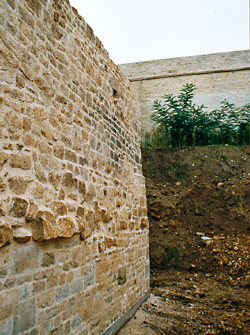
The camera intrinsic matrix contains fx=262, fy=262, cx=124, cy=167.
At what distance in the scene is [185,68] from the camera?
39.6ft

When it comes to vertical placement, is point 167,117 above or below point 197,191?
above

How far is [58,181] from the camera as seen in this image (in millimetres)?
2498

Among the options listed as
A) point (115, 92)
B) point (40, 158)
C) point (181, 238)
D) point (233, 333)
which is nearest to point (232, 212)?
point (181, 238)

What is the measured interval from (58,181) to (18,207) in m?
0.57

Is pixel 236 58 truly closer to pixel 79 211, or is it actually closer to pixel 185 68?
pixel 185 68

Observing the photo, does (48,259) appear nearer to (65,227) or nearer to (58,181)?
(65,227)

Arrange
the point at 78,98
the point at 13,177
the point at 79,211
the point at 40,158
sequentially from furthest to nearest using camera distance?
the point at 78,98
the point at 79,211
the point at 40,158
the point at 13,177

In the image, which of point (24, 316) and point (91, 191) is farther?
point (91, 191)

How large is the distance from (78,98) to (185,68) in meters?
10.3

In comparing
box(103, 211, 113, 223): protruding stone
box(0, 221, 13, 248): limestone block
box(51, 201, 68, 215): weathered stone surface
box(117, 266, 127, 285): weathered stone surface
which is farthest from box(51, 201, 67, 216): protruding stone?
box(117, 266, 127, 285): weathered stone surface

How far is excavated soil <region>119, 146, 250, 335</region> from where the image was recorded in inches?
162

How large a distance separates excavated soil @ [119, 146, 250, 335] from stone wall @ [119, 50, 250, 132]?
10.2 feet

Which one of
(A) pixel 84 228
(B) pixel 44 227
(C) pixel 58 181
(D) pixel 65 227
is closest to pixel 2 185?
(B) pixel 44 227

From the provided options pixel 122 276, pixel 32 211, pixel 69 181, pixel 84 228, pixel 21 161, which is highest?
pixel 21 161
